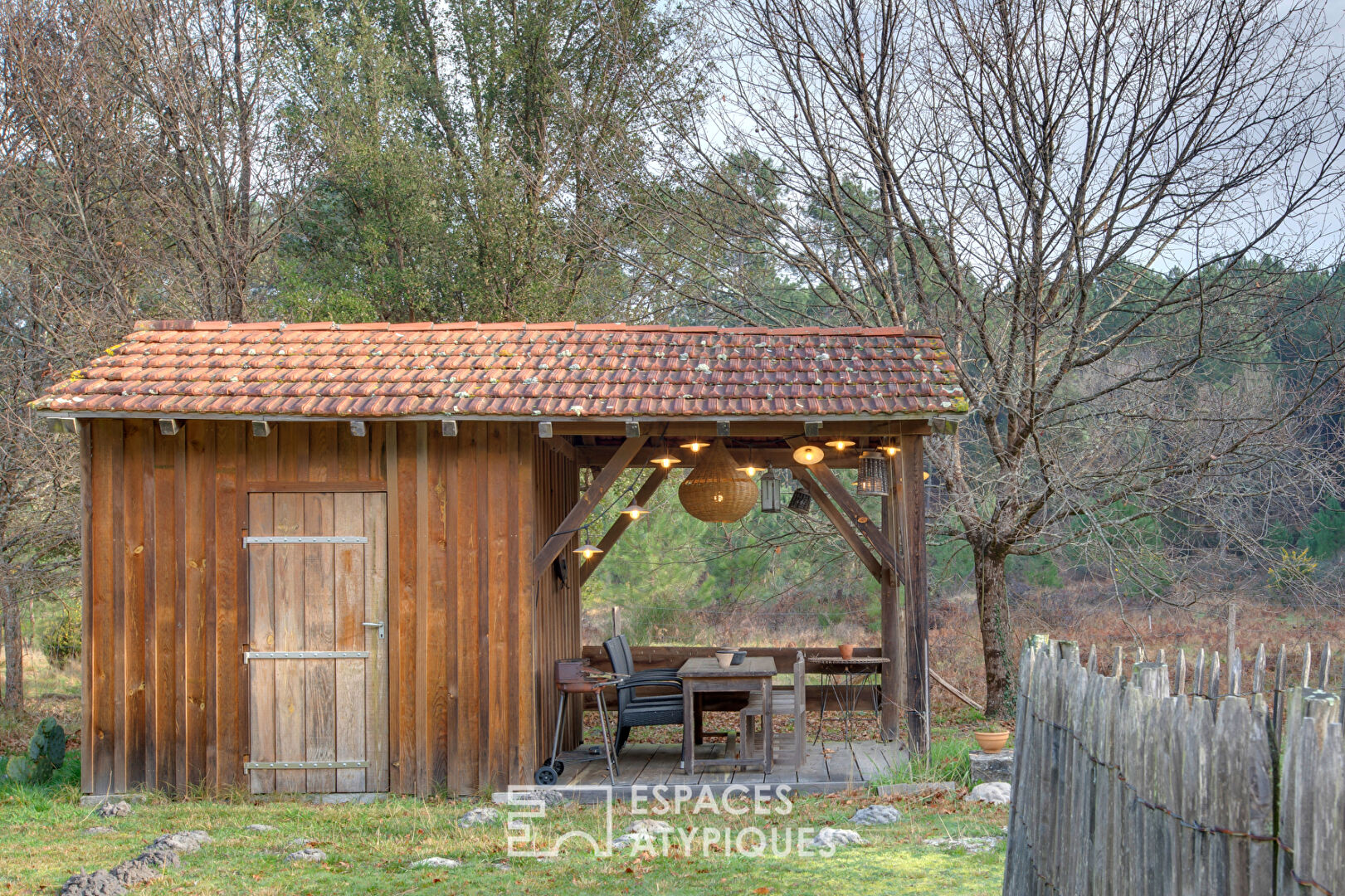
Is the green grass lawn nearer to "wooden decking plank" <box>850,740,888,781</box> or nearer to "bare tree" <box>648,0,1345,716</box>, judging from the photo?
"wooden decking plank" <box>850,740,888,781</box>

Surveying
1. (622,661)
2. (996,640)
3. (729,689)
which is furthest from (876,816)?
(996,640)

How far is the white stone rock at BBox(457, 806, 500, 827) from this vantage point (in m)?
6.63

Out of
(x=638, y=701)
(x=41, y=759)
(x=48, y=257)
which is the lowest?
(x=41, y=759)

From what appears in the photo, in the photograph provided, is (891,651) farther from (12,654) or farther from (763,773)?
(12,654)

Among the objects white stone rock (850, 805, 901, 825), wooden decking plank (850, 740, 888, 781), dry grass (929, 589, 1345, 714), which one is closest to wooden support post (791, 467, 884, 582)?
wooden decking plank (850, 740, 888, 781)

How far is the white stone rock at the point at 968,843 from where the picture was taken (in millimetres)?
5664

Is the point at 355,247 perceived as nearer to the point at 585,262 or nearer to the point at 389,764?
the point at 585,262

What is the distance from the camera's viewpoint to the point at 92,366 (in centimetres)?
773

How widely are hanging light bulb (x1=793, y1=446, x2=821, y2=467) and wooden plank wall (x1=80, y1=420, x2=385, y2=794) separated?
9.40 ft

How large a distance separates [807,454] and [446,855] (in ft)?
11.6

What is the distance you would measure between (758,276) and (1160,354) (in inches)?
188

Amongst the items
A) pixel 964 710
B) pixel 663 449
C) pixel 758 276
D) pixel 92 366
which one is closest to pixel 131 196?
pixel 92 366

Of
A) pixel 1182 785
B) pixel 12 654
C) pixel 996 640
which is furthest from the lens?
pixel 12 654

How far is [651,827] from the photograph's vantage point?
6.40 metres
